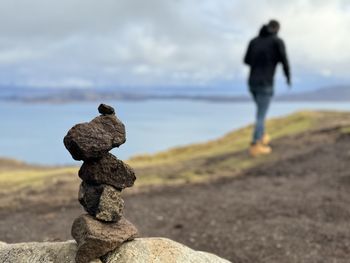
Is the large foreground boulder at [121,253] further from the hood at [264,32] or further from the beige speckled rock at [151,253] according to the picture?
the hood at [264,32]

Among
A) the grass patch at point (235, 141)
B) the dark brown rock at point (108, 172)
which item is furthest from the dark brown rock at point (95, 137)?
the grass patch at point (235, 141)

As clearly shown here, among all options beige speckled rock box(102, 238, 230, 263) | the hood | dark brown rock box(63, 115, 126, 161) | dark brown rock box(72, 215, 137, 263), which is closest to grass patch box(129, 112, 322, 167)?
the hood

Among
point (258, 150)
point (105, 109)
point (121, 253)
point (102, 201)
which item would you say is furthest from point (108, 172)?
point (258, 150)

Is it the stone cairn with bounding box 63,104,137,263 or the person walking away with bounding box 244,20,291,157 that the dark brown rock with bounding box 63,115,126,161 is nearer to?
the stone cairn with bounding box 63,104,137,263

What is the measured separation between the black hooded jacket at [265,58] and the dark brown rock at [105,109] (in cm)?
1746

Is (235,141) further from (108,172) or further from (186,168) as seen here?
(108,172)

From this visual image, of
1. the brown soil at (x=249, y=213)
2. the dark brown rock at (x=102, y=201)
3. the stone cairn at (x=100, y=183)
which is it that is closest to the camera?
the stone cairn at (x=100, y=183)

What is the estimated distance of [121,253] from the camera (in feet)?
27.3

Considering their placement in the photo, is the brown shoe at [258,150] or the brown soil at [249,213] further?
the brown shoe at [258,150]

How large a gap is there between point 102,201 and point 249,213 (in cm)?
1027

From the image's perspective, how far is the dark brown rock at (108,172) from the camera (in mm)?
8391

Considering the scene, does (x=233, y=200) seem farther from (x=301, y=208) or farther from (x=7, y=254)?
(x=7, y=254)

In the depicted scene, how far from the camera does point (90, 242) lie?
320 inches

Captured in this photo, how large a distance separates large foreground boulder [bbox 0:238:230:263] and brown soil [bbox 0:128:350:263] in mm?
5640
